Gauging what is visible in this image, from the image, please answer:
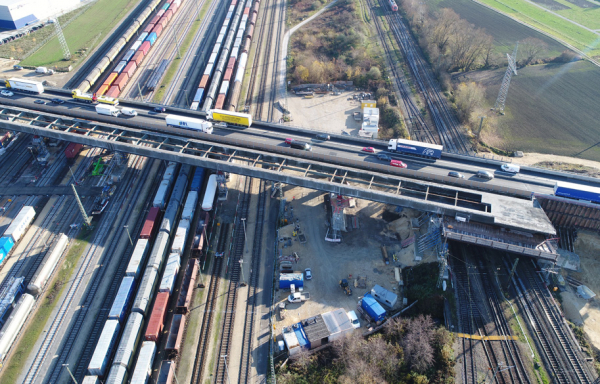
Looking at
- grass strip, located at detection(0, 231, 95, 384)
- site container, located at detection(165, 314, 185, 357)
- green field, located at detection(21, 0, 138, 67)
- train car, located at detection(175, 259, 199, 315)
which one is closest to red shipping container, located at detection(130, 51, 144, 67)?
green field, located at detection(21, 0, 138, 67)

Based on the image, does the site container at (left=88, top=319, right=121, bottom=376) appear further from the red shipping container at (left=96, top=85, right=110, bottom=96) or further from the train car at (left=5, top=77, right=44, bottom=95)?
the red shipping container at (left=96, top=85, right=110, bottom=96)

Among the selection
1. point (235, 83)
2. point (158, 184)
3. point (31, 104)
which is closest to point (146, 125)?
point (158, 184)

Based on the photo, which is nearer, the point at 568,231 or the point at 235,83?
the point at 568,231

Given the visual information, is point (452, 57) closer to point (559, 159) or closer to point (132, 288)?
point (559, 159)

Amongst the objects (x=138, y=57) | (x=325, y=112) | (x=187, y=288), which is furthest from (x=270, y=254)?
(x=138, y=57)

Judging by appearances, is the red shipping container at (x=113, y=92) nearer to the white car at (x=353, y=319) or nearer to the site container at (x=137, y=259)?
the site container at (x=137, y=259)

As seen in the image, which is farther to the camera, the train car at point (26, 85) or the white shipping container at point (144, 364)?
the train car at point (26, 85)

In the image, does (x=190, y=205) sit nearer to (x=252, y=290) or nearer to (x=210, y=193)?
(x=210, y=193)

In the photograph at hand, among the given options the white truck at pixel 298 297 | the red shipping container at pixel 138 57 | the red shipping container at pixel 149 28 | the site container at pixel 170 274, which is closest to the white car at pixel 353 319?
the white truck at pixel 298 297
